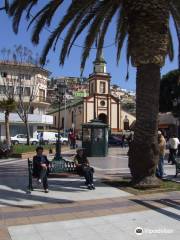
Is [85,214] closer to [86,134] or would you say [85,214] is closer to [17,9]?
[17,9]

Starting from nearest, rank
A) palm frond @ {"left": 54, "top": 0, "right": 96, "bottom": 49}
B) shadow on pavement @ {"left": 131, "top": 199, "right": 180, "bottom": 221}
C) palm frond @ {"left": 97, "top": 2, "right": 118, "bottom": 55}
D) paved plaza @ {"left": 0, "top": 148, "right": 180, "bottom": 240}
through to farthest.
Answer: paved plaza @ {"left": 0, "top": 148, "right": 180, "bottom": 240} < shadow on pavement @ {"left": 131, "top": 199, "right": 180, "bottom": 221} < palm frond @ {"left": 54, "top": 0, "right": 96, "bottom": 49} < palm frond @ {"left": 97, "top": 2, "right": 118, "bottom": 55}

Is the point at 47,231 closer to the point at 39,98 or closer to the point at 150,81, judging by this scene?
the point at 150,81

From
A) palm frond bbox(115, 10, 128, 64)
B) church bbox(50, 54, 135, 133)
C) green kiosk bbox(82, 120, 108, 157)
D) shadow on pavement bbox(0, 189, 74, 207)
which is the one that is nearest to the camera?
shadow on pavement bbox(0, 189, 74, 207)

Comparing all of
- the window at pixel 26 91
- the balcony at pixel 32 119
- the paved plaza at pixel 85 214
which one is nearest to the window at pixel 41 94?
the balcony at pixel 32 119

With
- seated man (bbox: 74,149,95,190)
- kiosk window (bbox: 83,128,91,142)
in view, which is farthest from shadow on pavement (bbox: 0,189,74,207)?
kiosk window (bbox: 83,128,91,142)

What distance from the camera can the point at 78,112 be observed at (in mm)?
91062

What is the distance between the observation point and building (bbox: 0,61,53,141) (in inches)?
2009

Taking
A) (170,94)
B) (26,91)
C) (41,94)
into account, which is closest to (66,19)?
(170,94)

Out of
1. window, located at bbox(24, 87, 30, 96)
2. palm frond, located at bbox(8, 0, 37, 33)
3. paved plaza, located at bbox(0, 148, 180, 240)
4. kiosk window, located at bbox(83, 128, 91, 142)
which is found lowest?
paved plaza, located at bbox(0, 148, 180, 240)

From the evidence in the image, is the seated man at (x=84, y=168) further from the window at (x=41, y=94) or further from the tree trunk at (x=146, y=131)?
the window at (x=41, y=94)

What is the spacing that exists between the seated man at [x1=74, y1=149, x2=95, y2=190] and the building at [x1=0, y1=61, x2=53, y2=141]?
115ft

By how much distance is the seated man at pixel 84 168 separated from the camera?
40.9 feet

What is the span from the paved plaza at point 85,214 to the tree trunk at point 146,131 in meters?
0.94

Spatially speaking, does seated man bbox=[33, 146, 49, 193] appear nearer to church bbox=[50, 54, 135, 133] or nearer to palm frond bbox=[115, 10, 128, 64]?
palm frond bbox=[115, 10, 128, 64]
